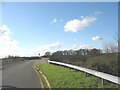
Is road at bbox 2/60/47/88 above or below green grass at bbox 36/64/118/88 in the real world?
below

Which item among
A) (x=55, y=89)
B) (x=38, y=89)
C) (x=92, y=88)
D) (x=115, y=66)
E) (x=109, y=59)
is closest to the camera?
(x=92, y=88)

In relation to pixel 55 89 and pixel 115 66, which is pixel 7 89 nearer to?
pixel 55 89

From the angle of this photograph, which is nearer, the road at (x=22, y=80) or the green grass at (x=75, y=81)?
the green grass at (x=75, y=81)

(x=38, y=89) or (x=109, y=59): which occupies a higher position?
(x=109, y=59)

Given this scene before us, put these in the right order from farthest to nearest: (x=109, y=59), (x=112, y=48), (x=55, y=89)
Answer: (x=112, y=48) < (x=109, y=59) < (x=55, y=89)

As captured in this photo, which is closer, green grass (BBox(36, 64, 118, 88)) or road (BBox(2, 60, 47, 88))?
green grass (BBox(36, 64, 118, 88))

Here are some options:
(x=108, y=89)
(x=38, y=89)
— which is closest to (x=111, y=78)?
(x=108, y=89)

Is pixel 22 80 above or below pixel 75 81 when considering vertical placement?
below

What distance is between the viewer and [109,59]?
23781 mm

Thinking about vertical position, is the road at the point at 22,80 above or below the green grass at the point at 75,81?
below

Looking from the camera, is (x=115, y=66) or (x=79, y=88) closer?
(x=79, y=88)

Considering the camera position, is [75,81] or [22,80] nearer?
[75,81]

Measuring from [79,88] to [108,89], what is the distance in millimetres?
1888

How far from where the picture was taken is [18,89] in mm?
15906
